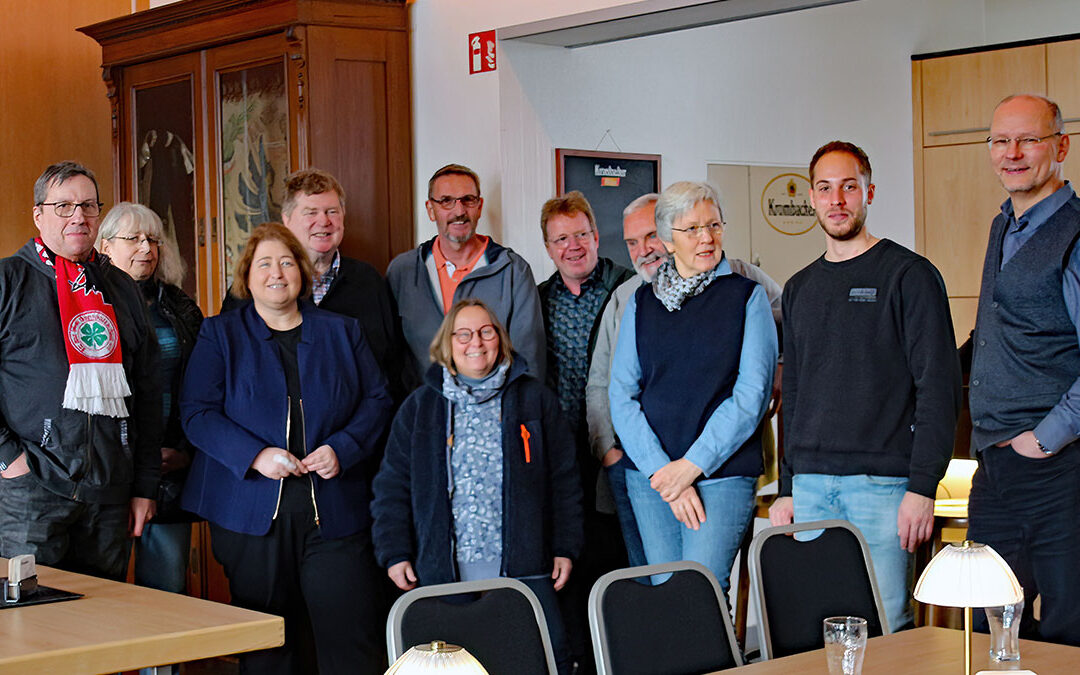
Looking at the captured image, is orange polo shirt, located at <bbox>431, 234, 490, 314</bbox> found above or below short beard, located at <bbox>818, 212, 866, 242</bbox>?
below

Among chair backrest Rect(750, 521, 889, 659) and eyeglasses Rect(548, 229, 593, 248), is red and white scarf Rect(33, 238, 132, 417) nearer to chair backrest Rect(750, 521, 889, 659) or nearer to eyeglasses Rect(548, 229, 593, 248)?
eyeglasses Rect(548, 229, 593, 248)

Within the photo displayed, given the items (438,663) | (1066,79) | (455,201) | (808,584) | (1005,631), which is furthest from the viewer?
(1066,79)

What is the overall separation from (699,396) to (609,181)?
2534 millimetres

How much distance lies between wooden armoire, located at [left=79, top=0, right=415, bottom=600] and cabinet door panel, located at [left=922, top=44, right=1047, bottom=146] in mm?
3869

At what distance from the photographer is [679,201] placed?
3.80 meters

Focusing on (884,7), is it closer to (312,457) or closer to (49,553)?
(312,457)

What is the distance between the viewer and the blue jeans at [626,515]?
4016mm

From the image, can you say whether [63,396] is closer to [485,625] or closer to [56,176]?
[56,176]

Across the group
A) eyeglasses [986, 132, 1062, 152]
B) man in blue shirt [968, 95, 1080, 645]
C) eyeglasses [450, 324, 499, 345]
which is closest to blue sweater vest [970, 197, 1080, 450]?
man in blue shirt [968, 95, 1080, 645]

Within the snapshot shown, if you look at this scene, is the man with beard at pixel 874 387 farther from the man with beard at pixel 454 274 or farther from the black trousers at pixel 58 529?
the black trousers at pixel 58 529

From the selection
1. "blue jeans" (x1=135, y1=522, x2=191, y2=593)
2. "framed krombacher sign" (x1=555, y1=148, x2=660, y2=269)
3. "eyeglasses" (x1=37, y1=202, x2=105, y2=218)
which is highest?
"framed krombacher sign" (x1=555, y1=148, x2=660, y2=269)

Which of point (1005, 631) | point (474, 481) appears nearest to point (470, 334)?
point (474, 481)

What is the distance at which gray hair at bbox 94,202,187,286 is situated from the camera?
426 centimetres

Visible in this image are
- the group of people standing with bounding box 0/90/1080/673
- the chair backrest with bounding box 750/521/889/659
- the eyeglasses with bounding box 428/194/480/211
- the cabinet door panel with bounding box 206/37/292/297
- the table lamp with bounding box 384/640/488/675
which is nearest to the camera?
the table lamp with bounding box 384/640/488/675
